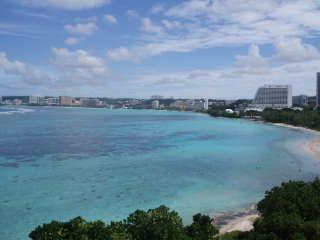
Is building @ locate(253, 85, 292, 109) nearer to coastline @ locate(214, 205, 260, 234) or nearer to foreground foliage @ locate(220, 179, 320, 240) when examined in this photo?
coastline @ locate(214, 205, 260, 234)

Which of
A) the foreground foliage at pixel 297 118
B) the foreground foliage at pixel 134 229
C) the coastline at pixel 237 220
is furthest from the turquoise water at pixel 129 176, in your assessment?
the foreground foliage at pixel 297 118

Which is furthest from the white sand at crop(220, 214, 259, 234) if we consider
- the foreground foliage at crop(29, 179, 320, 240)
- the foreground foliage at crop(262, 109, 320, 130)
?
the foreground foliage at crop(262, 109, 320, 130)

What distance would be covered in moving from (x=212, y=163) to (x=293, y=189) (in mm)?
27528

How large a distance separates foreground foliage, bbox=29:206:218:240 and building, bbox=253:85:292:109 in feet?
534

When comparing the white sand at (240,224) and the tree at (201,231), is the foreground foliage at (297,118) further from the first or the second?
the tree at (201,231)

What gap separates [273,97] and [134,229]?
17370 centimetres

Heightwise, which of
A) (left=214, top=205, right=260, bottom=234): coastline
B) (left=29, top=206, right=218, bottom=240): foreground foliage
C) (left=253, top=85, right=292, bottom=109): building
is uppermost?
(left=253, top=85, right=292, bottom=109): building

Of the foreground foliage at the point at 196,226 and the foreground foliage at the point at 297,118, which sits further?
the foreground foliage at the point at 297,118

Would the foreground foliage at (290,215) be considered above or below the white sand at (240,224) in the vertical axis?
above

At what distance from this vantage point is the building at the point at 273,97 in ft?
584

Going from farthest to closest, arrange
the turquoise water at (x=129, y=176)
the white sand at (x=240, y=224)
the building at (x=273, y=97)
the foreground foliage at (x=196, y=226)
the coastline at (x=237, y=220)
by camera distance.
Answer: the building at (x=273, y=97)
the turquoise water at (x=129, y=176)
the coastline at (x=237, y=220)
the white sand at (x=240, y=224)
the foreground foliage at (x=196, y=226)

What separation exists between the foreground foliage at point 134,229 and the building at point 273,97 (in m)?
163

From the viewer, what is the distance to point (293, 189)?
21641 millimetres

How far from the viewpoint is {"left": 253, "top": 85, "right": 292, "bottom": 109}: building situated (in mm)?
177875
